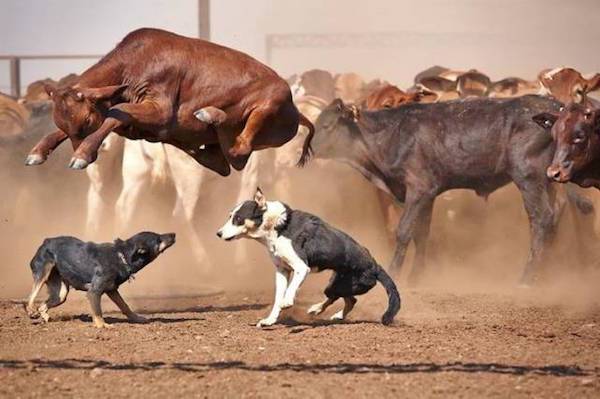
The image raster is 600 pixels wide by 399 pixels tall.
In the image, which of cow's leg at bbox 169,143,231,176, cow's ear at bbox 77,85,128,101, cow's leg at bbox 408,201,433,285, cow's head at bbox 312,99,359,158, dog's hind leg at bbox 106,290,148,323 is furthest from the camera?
cow's head at bbox 312,99,359,158

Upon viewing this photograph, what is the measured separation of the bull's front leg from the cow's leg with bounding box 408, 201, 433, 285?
17.2 feet

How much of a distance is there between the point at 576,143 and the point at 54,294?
4769 millimetres

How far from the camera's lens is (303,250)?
32.4 feet

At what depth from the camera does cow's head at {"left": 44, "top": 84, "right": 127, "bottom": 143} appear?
31.8ft

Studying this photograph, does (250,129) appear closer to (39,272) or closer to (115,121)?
(115,121)

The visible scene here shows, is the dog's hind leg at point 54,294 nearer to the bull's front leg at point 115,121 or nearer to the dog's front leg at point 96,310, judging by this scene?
the dog's front leg at point 96,310

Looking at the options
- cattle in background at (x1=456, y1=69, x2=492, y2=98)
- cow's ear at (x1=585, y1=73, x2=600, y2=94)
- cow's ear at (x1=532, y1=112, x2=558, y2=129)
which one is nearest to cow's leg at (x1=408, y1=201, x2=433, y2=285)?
cow's ear at (x1=532, y1=112, x2=558, y2=129)

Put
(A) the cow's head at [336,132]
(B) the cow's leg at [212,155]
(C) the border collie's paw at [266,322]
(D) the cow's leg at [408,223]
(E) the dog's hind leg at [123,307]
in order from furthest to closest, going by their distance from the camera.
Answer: (A) the cow's head at [336,132], (D) the cow's leg at [408,223], (B) the cow's leg at [212,155], (E) the dog's hind leg at [123,307], (C) the border collie's paw at [266,322]

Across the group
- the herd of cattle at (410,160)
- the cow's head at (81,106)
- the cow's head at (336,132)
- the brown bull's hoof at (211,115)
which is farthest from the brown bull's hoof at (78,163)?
→ the cow's head at (336,132)

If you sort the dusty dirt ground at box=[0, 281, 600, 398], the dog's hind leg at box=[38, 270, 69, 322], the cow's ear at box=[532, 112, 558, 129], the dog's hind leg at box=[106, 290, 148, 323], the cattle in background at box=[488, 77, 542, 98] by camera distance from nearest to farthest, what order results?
the dusty dirt ground at box=[0, 281, 600, 398] < the dog's hind leg at box=[106, 290, 148, 323] < the dog's hind leg at box=[38, 270, 69, 322] < the cow's ear at box=[532, 112, 558, 129] < the cattle in background at box=[488, 77, 542, 98]

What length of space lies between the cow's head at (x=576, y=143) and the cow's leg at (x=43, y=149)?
14.5ft

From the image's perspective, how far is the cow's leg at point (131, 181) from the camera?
15.1 m

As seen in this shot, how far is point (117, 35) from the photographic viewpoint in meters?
43.4

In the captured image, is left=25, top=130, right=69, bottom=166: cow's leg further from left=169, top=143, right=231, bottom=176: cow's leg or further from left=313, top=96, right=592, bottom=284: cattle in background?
left=313, top=96, right=592, bottom=284: cattle in background
